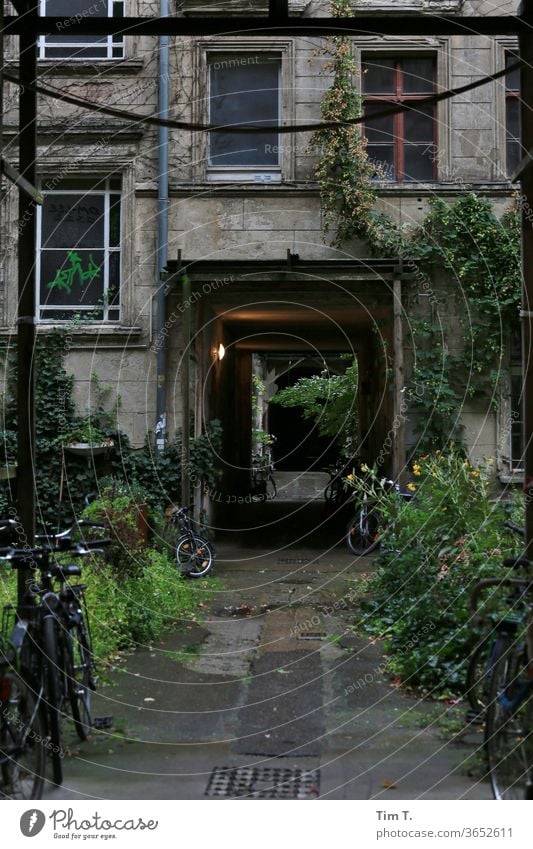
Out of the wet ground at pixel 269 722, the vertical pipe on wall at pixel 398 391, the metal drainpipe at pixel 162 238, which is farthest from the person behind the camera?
the metal drainpipe at pixel 162 238

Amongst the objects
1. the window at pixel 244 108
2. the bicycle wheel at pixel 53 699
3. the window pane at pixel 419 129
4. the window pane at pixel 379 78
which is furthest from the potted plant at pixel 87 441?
the bicycle wheel at pixel 53 699

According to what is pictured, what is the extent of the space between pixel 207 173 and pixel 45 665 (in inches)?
361

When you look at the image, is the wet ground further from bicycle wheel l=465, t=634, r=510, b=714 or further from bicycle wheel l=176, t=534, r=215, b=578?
bicycle wheel l=176, t=534, r=215, b=578

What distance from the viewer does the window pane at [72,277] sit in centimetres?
1241

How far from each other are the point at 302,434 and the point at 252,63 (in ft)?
71.3

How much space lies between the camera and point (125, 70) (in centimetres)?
1230

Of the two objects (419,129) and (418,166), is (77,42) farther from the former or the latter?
(418,166)

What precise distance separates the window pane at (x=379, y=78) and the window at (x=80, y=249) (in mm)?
3593

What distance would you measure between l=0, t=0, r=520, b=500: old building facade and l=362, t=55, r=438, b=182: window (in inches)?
0.7

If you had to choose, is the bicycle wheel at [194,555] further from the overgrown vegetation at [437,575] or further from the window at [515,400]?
the window at [515,400]

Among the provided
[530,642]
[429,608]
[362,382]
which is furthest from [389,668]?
[362,382]

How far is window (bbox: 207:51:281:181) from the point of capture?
1233 centimetres

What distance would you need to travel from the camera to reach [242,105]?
12.4 metres

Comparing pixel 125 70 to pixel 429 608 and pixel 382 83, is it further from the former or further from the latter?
pixel 429 608
